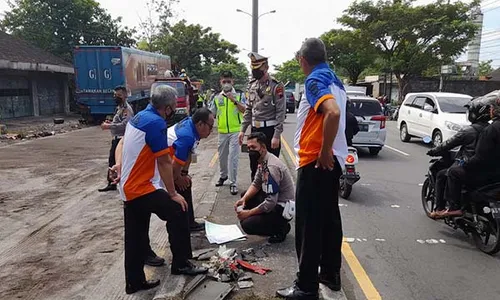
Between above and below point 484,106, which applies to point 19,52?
above

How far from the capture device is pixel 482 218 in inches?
175

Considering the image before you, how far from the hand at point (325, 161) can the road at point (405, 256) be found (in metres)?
1.27

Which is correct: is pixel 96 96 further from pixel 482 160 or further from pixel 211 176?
pixel 482 160

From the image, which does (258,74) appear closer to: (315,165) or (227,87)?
(227,87)

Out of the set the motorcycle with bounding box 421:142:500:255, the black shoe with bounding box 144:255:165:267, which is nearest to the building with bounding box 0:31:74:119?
the black shoe with bounding box 144:255:165:267

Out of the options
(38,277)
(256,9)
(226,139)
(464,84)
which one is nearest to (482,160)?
(226,139)

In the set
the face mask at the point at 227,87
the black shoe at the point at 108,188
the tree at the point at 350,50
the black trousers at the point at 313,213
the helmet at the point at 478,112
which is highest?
the tree at the point at 350,50

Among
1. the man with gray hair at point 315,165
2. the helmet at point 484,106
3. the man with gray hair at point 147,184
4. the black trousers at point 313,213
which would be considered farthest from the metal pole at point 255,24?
the black trousers at point 313,213

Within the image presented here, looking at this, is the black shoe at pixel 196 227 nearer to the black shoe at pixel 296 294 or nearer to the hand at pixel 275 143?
the hand at pixel 275 143

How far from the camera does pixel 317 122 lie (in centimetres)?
301

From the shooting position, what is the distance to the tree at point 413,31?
26453 mm

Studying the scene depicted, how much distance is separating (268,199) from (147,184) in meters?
1.41

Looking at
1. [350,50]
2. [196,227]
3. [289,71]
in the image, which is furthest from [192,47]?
[196,227]

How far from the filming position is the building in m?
19.6
